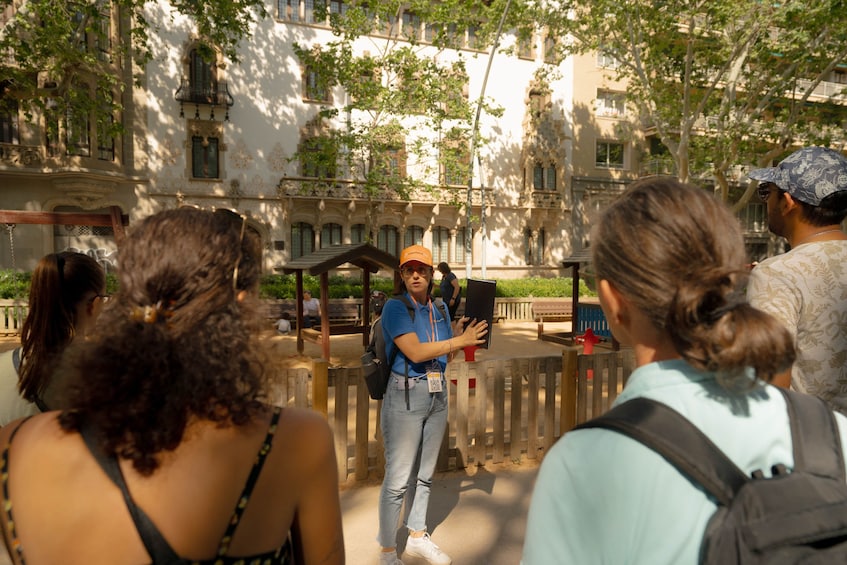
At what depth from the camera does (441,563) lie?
11.3 feet

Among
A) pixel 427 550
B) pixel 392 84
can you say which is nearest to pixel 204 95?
pixel 392 84

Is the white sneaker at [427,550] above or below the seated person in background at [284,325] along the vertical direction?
above

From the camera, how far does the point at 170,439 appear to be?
1128 millimetres

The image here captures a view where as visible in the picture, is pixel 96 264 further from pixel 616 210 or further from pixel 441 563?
pixel 441 563

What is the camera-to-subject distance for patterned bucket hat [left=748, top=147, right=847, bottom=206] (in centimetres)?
198

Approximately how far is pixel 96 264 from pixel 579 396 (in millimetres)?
4388

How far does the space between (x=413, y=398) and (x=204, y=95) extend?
2257 cm

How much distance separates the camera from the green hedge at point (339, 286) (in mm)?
15172

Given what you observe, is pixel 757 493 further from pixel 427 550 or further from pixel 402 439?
pixel 427 550

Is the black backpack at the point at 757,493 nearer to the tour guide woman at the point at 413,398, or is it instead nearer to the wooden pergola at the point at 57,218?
the tour guide woman at the point at 413,398

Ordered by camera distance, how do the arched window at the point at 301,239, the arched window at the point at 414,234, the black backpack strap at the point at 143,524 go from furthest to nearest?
the arched window at the point at 414,234 → the arched window at the point at 301,239 → the black backpack strap at the point at 143,524

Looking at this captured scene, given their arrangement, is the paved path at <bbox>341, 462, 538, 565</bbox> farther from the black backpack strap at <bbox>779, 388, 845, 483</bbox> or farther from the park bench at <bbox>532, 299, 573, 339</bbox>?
the park bench at <bbox>532, 299, 573, 339</bbox>

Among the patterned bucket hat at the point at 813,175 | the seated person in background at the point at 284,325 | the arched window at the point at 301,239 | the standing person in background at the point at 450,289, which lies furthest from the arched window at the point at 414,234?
the patterned bucket hat at the point at 813,175

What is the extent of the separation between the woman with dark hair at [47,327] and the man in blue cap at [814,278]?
249 centimetres
